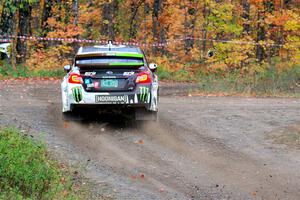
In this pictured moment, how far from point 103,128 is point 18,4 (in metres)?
15.0

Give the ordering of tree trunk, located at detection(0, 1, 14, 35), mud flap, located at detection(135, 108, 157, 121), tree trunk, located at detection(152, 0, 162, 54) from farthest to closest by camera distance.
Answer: tree trunk, located at detection(152, 0, 162, 54), tree trunk, located at detection(0, 1, 14, 35), mud flap, located at detection(135, 108, 157, 121)

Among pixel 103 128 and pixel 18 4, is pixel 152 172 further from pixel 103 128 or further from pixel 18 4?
pixel 18 4

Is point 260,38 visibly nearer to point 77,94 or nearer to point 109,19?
point 109,19

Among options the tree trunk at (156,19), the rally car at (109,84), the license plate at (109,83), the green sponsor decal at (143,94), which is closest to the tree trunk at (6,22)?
the tree trunk at (156,19)

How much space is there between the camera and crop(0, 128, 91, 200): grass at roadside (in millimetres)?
7715

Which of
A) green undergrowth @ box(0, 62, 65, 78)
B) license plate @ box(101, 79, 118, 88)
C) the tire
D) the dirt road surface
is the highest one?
license plate @ box(101, 79, 118, 88)

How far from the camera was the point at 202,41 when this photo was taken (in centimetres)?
3033

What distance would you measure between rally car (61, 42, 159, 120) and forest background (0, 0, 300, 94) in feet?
33.0

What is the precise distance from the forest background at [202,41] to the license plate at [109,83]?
10400 mm

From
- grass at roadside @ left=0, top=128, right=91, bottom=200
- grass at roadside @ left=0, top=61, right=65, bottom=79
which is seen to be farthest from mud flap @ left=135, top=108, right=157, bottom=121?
grass at roadside @ left=0, top=61, right=65, bottom=79

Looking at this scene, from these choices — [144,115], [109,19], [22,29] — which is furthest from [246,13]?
[144,115]

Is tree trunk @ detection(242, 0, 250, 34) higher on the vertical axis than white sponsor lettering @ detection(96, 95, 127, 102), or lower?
higher

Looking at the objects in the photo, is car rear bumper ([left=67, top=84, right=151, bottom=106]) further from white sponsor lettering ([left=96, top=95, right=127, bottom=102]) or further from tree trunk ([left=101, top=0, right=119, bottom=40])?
tree trunk ([left=101, top=0, right=119, bottom=40])

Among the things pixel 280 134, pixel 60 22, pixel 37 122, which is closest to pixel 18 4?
pixel 60 22
